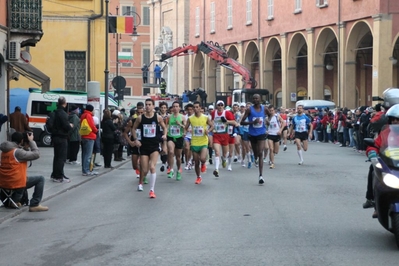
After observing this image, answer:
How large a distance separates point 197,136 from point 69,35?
19795 mm

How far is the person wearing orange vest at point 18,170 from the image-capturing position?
14.0 m

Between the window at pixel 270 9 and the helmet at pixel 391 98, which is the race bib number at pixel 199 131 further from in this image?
the window at pixel 270 9

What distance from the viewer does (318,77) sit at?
5356 cm

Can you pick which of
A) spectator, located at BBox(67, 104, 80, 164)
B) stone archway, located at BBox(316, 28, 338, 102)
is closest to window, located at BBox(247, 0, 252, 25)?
stone archway, located at BBox(316, 28, 338, 102)

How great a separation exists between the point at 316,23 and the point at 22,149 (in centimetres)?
4026

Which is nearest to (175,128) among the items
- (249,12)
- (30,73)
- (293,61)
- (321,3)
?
(30,73)

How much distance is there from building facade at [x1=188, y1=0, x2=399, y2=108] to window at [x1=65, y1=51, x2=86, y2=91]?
15725 mm

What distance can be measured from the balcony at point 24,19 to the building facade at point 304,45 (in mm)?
25094

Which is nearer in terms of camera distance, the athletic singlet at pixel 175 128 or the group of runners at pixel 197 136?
the group of runners at pixel 197 136

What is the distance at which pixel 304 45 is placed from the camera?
58812 millimetres

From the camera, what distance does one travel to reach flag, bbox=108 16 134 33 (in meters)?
37.8

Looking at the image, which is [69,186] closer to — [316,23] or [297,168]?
[297,168]

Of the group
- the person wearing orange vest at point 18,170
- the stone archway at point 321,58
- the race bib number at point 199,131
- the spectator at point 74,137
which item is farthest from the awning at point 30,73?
the stone archway at point 321,58

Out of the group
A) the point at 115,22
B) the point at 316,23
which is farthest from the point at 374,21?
the point at 115,22
